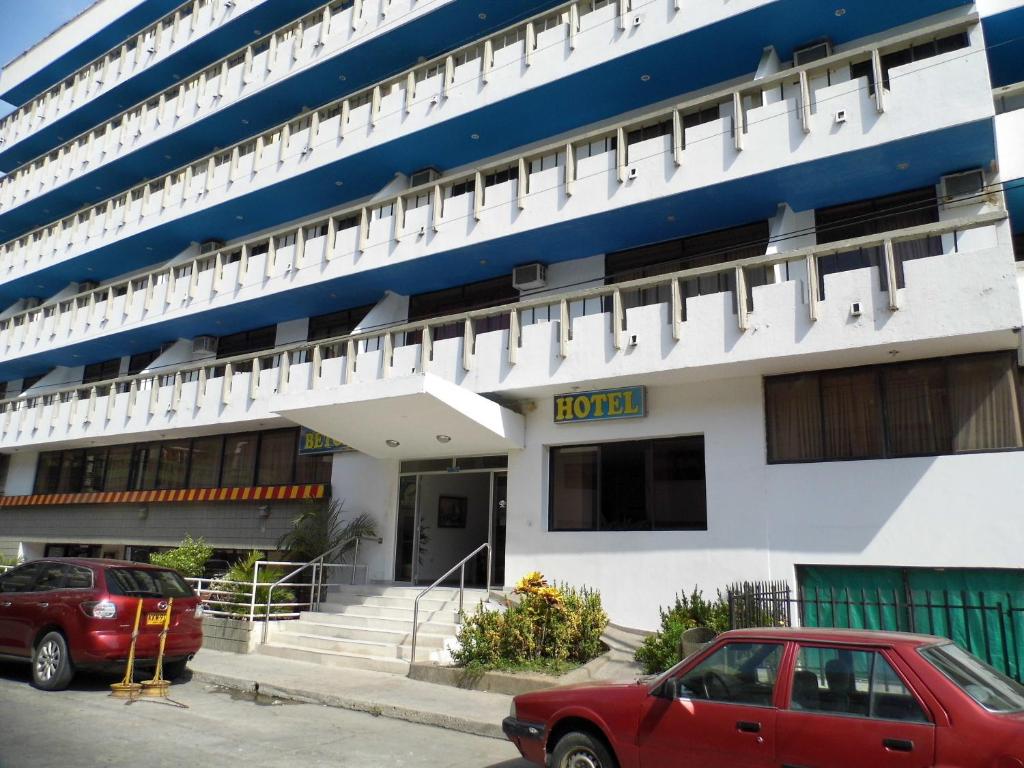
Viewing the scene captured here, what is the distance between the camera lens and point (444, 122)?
59.3 ft

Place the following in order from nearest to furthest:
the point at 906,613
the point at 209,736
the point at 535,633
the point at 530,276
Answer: the point at 209,736 < the point at 906,613 < the point at 535,633 < the point at 530,276

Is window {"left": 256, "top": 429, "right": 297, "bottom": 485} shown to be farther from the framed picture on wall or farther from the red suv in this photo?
the red suv

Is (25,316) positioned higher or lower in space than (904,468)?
higher

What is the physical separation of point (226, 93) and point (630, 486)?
18.5 m

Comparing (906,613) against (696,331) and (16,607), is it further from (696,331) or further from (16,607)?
(16,607)

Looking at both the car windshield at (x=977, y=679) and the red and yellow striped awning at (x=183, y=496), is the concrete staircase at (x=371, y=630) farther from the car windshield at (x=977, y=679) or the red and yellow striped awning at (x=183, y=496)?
the car windshield at (x=977, y=679)

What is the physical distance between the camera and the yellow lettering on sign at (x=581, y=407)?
1473 cm

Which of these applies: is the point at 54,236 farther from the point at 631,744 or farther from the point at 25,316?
the point at 631,744

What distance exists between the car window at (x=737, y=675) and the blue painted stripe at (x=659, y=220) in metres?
9.38

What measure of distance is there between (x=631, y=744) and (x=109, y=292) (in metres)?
23.8

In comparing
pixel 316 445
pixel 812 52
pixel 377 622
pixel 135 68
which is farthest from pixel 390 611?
pixel 135 68

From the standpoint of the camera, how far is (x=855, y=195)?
44.3 feet

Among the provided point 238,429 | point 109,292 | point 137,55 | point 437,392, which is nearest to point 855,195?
point 437,392

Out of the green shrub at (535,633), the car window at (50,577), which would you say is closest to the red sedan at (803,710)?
the green shrub at (535,633)
